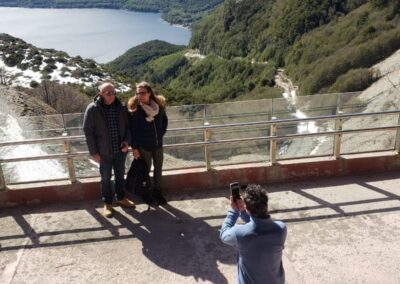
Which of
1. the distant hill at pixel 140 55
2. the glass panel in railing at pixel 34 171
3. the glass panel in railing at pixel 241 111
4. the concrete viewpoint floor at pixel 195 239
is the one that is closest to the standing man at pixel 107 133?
the concrete viewpoint floor at pixel 195 239

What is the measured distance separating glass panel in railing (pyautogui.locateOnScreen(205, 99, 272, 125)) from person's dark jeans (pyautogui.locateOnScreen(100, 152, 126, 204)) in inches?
72.0

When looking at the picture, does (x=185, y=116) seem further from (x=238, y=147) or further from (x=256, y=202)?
(x=256, y=202)

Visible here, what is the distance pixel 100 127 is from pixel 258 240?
284 cm

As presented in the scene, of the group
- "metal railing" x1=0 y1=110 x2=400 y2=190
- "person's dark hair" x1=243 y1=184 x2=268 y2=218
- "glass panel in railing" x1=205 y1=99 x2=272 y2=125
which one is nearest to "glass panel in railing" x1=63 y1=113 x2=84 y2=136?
"metal railing" x1=0 y1=110 x2=400 y2=190

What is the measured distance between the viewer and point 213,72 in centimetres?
12181

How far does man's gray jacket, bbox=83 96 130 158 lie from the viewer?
5.04 m

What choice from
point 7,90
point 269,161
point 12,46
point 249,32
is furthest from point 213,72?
point 269,161

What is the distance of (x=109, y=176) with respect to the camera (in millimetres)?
5426

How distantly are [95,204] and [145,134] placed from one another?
121 centimetres

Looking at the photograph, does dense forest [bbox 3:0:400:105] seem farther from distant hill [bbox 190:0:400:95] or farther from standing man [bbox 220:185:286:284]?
standing man [bbox 220:185:286:284]

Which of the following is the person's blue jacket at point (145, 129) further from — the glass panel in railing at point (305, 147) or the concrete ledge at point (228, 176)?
the glass panel in railing at point (305, 147)

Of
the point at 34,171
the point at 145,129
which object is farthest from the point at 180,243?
the point at 34,171

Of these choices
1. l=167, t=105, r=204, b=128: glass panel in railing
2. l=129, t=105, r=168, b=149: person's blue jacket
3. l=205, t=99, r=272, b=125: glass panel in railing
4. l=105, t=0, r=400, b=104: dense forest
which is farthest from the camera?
l=105, t=0, r=400, b=104: dense forest

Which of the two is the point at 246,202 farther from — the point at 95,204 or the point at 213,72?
the point at 213,72
